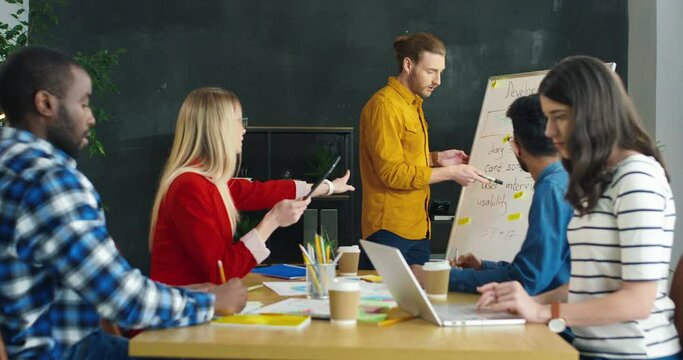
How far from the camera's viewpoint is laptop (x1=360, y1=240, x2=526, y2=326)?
1.75m

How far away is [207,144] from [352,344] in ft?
3.97

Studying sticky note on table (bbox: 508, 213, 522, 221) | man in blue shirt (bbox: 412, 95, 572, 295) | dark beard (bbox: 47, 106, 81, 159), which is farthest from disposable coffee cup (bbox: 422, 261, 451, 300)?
sticky note on table (bbox: 508, 213, 522, 221)

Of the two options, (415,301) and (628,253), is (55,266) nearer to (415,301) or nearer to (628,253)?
(415,301)

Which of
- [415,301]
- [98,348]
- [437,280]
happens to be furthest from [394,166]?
[98,348]

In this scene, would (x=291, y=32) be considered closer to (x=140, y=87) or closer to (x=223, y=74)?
(x=223, y=74)

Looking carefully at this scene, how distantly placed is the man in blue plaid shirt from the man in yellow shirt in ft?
6.58

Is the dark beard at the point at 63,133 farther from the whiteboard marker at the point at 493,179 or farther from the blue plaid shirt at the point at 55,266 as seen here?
the whiteboard marker at the point at 493,179

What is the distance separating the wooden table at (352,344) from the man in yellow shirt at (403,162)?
2032mm

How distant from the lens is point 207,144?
2.59 m

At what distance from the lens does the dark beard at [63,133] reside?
1.73 m

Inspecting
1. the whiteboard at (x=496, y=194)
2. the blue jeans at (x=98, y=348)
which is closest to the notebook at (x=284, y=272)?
the blue jeans at (x=98, y=348)

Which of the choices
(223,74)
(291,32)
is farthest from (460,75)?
(223,74)

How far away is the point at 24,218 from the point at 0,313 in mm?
211

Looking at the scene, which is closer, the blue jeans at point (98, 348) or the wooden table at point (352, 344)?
the wooden table at point (352, 344)
